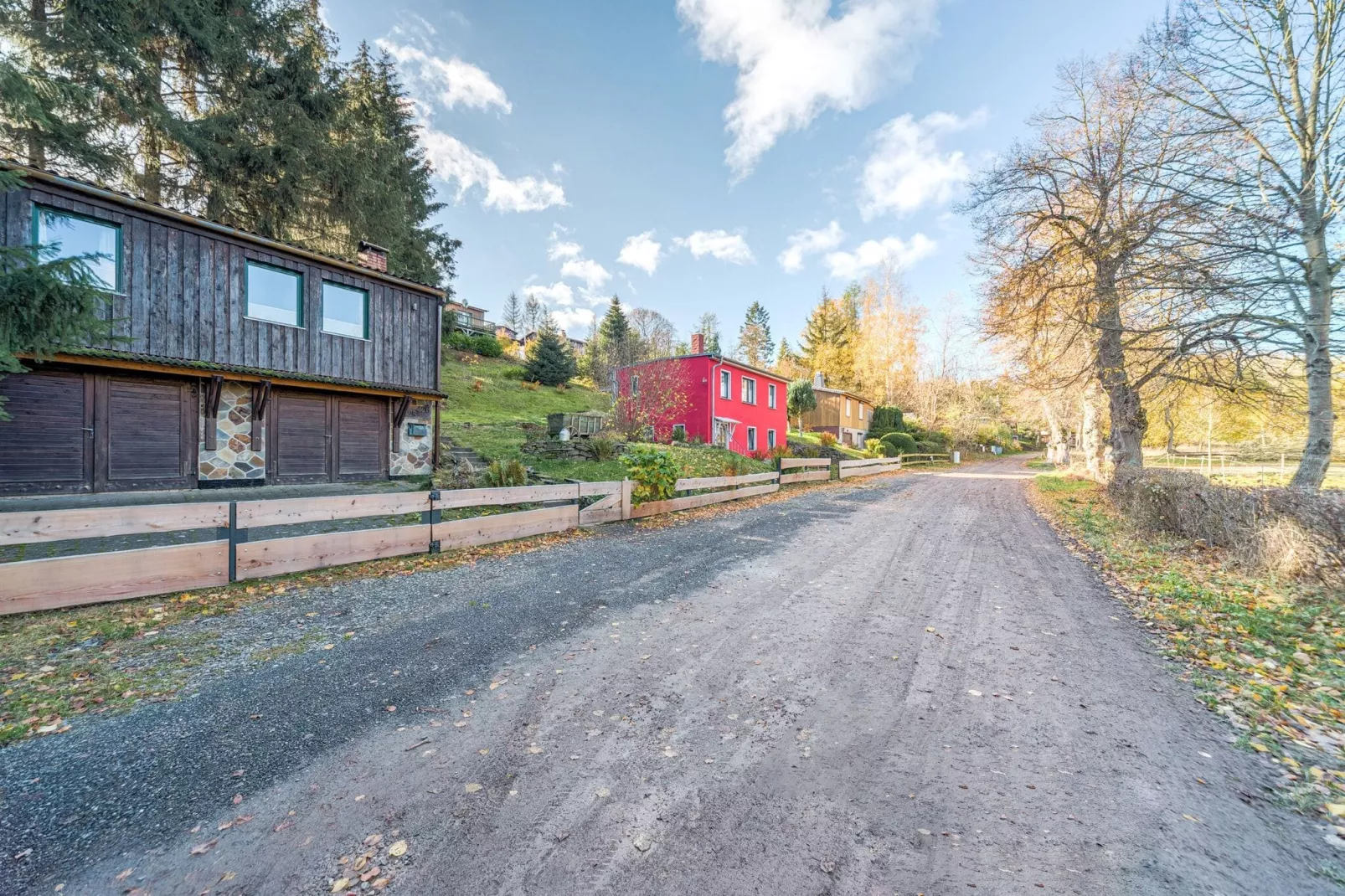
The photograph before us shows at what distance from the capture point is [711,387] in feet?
70.9

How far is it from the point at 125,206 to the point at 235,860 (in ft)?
38.5

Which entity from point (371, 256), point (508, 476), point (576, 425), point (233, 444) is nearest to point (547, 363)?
point (576, 425)

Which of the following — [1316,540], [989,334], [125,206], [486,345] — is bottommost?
[1316,540]

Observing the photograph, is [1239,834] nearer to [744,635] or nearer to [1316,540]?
[744,635]

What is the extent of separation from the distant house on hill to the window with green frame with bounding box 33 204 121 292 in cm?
3182

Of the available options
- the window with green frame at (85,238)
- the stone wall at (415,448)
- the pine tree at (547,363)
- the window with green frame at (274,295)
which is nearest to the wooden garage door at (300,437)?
the stone wall at (415,448)

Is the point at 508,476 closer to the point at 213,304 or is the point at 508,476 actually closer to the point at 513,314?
the point at 213,304

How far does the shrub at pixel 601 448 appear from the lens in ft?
47.2

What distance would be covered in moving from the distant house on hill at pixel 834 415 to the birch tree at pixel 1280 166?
2590cm

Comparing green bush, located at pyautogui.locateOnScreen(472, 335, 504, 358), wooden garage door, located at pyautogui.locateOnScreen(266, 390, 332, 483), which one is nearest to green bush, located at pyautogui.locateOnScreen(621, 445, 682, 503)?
wooden garage door, located at pyautogui.locateOnScreen(266, 390, 332, 483)

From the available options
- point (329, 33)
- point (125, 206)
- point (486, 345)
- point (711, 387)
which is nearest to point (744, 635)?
point (125, 206)

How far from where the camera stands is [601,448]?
14.4 m

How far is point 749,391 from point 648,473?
51.4 ft

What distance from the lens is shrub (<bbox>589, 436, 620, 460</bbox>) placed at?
47.2ft
